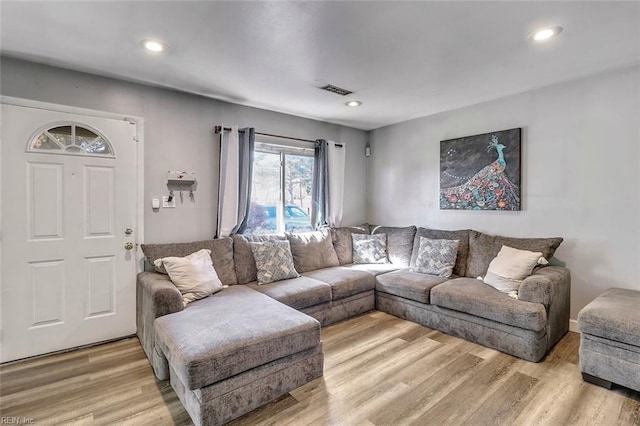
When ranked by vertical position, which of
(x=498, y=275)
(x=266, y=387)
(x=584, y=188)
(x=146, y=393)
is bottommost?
(x=146, y=393)

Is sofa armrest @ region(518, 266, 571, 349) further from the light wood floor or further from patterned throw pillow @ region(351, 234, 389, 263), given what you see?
patterned throw pillow @ region(351, 234, 389, 263)

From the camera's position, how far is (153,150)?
314cm

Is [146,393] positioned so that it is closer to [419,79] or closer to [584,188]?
[419,79]

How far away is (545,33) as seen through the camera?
215 cm

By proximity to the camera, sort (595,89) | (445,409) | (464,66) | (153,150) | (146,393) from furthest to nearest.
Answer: (153,150)
(595,89)
(464,66)
(146,393)
(445,409)

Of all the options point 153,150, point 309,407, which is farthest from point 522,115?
point 153,150

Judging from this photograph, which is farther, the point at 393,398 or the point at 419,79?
the point at 419,79

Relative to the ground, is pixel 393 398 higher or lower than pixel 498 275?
lower

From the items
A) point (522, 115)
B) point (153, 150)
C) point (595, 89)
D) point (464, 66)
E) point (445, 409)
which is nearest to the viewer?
point (445, 409)

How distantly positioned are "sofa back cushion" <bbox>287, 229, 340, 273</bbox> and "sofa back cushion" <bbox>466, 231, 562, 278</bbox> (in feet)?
5.28

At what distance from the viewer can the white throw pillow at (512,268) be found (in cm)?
283

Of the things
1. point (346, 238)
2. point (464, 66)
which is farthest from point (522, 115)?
point (346, 238)

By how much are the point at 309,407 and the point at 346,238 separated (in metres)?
2.63

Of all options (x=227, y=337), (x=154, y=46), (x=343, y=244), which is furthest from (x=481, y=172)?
(x=154, y=46)
